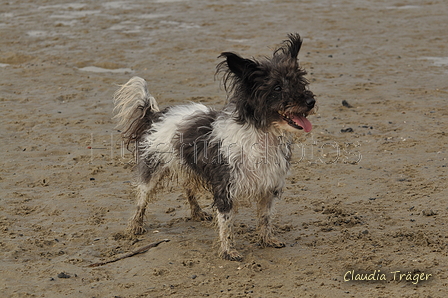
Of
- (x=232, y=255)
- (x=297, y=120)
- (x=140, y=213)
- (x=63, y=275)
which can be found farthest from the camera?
(x=140, y=213)

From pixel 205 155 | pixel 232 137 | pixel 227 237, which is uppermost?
pixel 232 137

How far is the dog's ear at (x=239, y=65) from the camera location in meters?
5.36

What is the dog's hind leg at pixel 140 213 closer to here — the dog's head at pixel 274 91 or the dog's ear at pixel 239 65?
the dog's head at pixel 274 91

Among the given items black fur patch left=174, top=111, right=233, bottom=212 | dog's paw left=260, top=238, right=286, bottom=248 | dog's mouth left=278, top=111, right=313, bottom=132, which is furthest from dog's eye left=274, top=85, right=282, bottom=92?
dog's paw left=260, top=238, right=286, bottom=248

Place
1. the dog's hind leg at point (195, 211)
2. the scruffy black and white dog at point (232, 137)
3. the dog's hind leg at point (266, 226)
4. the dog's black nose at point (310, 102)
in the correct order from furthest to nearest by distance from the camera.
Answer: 1. the dog's hind leg at point (195, 211)
2. the dog's hind leg at point (266, 226)
3. the scruffy black and white dog at point (232, 137)
4. the dog's black nose at point (310, 102)

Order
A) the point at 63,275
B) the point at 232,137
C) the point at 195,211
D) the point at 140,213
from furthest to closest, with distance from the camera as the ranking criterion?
the point at 195,211
the point at 140,213
the point at 232,137
the point at 63,275

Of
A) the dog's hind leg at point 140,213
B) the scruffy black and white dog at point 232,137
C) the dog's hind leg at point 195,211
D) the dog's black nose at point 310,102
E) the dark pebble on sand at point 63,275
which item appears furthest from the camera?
the dog's hind leg at point 195,211

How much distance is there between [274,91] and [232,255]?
165 cm

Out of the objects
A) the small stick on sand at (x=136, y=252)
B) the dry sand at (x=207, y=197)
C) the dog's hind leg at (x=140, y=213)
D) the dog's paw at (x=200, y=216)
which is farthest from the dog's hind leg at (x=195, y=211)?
the small stick on sand at (x=136, y=252)

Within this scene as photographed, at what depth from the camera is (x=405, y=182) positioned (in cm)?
734

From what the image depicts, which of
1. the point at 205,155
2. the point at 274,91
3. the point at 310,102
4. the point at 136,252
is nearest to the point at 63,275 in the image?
the point at 136,252

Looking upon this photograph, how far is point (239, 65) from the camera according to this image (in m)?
5.41

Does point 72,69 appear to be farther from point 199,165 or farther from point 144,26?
point 199,165

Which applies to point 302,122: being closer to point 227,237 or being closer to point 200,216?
point 227,237
